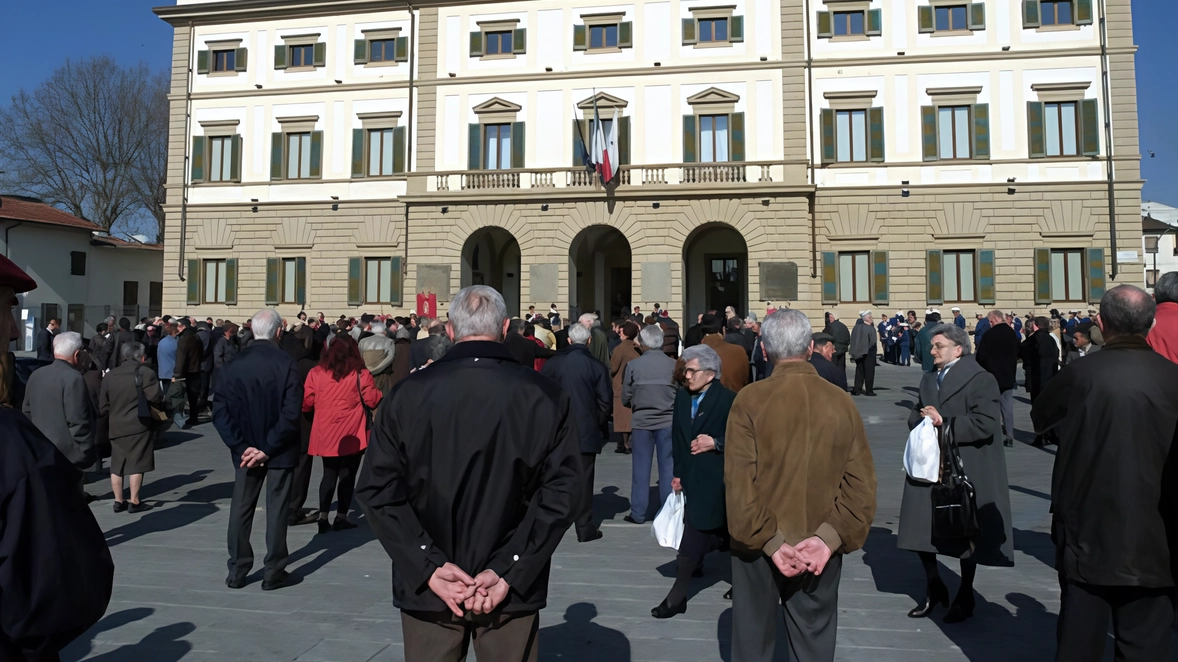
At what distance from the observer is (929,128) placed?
26516mm

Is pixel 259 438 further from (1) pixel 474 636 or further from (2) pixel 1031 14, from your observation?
(2) pixel 1031 14

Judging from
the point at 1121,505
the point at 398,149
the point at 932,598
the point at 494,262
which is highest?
the point at 398,149

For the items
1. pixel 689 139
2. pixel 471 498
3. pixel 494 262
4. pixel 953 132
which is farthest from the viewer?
pixel 494 262

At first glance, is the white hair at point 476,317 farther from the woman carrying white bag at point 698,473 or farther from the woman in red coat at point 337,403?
the woman in red coat at point 337,403

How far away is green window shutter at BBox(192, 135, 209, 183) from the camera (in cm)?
3128

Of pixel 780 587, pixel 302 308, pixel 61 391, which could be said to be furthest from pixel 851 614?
pixel 302 308

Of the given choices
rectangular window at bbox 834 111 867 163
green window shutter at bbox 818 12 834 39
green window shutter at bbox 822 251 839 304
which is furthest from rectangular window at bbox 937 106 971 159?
green window shutter at bbox 822 251 839 304

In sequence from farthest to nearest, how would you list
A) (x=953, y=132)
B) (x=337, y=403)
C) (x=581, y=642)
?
(x=953, y=132) < (x=337, y=403) < (x=581, y=642)

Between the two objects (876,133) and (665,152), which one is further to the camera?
(665,152)

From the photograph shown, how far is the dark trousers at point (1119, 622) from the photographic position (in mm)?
3480

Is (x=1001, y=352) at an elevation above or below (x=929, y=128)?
below

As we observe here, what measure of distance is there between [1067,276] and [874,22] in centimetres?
991

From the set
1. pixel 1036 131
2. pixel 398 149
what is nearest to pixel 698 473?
pixel 1036 131

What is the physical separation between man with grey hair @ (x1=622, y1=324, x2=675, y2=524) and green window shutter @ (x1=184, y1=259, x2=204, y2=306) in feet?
89.7
